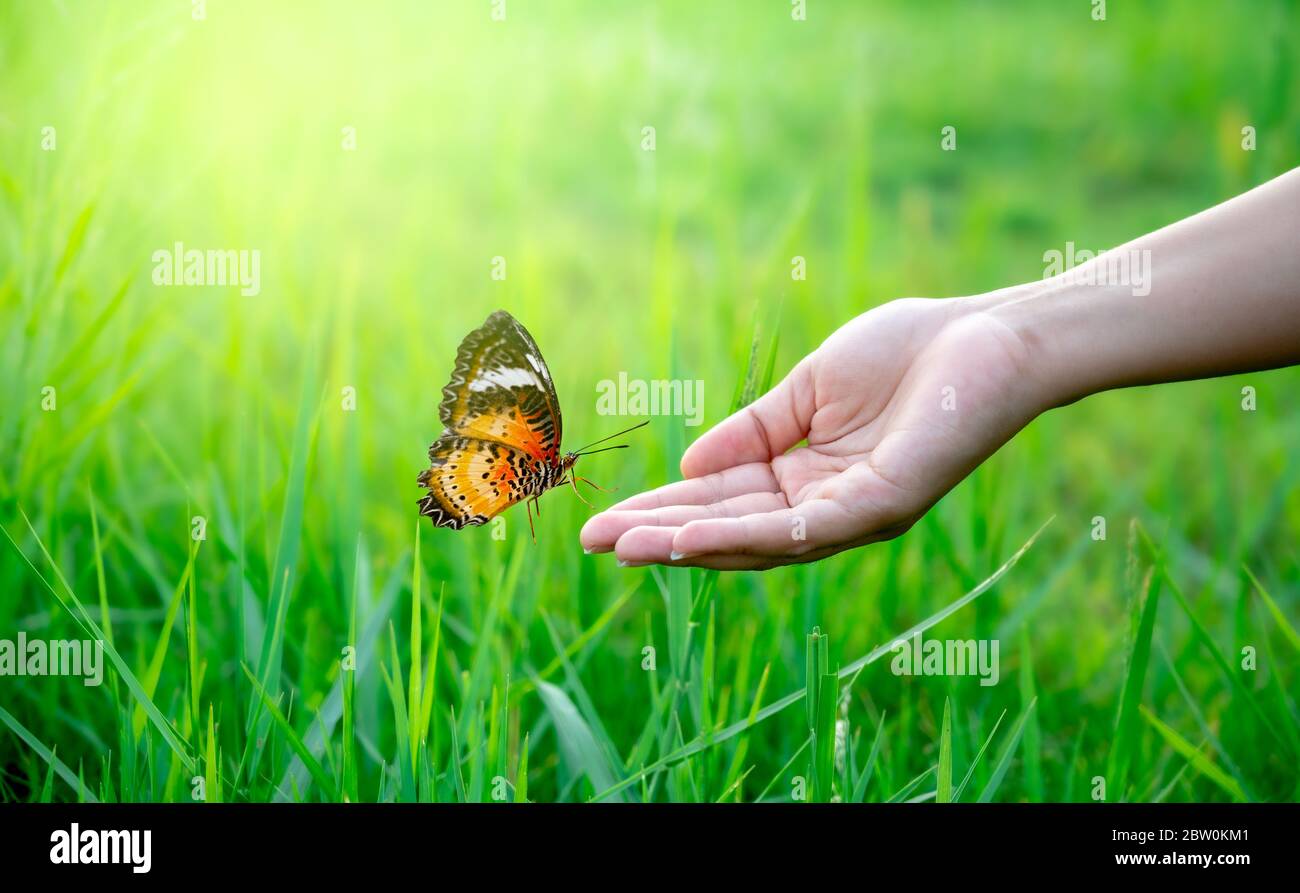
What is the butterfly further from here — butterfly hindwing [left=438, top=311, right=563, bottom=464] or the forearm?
the forearm

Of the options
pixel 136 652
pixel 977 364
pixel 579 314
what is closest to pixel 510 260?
pixel 579 314

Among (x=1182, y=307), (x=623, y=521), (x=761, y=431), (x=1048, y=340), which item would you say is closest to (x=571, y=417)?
(x=761, y=431)

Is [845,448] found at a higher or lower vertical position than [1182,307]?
lower

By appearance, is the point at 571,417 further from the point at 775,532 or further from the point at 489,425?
the point at 775,532

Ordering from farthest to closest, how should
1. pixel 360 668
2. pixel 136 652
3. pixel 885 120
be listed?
pixel 885 120 → pixel 136 652 → pixel 360 668

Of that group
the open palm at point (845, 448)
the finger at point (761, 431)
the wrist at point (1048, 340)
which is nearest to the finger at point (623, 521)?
the open palm at point (845, 448)

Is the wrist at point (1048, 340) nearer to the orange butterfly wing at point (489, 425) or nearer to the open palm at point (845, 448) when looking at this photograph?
the open palm at point (845, 448)
